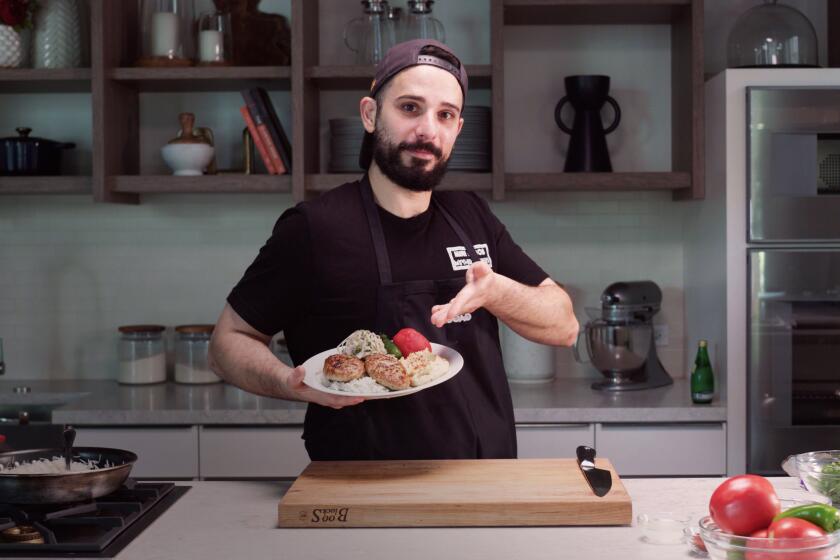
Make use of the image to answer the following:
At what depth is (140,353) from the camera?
152 inches

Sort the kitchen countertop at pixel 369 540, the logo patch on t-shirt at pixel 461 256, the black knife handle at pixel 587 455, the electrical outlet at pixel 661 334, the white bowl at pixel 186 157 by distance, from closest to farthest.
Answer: the kitchen countertop at pixel 369 540 < the black knife handle at pixel 587 455 < the logo patch on t-shirt at pixel 461 256 < the white bowl at pixel 186 157 < the electrical outlet at pixel 661 334

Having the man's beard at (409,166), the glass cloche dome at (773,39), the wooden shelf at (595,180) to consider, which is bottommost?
the man's beard at (409,166)

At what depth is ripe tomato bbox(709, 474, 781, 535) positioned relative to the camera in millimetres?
1436

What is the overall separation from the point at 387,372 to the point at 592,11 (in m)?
2.26

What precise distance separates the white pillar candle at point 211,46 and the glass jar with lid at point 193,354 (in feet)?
3.24

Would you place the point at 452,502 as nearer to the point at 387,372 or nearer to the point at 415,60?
the point at 387,372

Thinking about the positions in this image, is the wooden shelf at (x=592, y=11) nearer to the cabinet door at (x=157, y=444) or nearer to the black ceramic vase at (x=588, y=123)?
the black ceramic vase at (x=588, y=123)

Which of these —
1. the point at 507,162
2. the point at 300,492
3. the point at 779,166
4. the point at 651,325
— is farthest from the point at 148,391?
the point at 779,166

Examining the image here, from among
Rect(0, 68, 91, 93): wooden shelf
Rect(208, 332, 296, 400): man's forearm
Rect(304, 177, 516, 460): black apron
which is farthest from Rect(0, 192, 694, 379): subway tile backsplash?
Rect(208, 332, 296, 400): man's forearm

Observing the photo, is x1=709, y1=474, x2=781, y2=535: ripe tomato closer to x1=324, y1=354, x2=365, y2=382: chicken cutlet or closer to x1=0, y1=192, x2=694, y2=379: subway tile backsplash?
x1=324, y1=354, x2=365, y2=382: chicken cutlet

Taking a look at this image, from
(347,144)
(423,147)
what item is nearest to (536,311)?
(423,147)

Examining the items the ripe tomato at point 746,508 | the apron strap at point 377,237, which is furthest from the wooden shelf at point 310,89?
the ripe tomato at point 746,508

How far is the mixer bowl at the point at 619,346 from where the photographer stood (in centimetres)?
361

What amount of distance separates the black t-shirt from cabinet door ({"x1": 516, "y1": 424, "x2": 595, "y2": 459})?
1.13m
